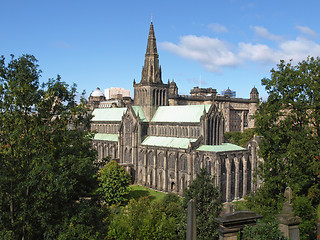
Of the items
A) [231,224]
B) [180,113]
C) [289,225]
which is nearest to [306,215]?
[289,225]

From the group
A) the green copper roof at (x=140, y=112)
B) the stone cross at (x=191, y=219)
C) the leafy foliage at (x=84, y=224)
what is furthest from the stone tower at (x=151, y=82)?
the stone cross at (x=191, y=219)

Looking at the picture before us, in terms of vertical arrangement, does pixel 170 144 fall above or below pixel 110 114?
below

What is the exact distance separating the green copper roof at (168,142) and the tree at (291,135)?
1547 inches

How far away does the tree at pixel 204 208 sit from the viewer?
35375 mm

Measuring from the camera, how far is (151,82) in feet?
285

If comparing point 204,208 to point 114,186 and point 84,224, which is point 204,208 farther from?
point 114,186

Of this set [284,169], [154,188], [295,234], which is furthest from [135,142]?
[295,234]

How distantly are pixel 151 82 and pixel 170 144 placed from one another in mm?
19951

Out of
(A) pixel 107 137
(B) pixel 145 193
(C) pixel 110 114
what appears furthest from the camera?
(C) pixel 110 114

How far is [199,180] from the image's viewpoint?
39.4 meters

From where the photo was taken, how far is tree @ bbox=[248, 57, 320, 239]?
29531mm

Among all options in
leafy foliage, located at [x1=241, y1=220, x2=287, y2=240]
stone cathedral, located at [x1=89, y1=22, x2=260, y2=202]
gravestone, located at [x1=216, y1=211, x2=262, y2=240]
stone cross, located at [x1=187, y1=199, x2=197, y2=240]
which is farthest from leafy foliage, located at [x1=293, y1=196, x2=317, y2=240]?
stone cathedral, located at [x1=89, y1=22, x2=260, y2=202]

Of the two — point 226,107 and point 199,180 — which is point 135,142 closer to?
point 199,180

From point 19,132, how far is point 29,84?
11.8ft
